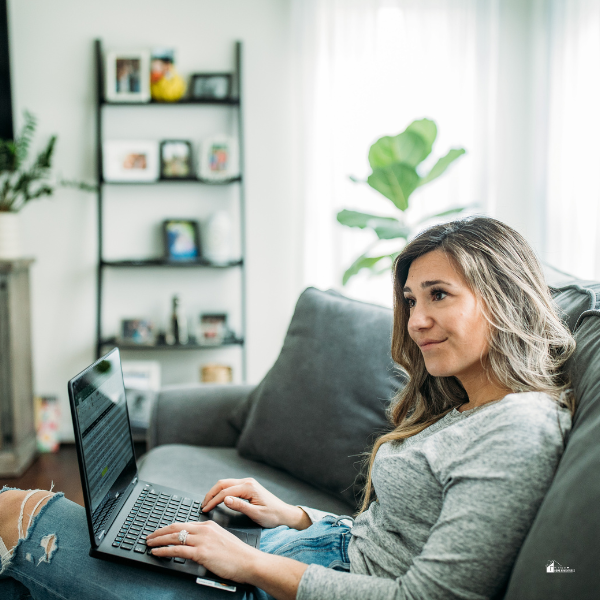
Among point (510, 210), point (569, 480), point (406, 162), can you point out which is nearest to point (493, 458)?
point (569, 480)

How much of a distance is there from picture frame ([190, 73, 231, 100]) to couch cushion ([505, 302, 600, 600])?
2591 millimetres

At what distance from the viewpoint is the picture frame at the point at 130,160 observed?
2932mm

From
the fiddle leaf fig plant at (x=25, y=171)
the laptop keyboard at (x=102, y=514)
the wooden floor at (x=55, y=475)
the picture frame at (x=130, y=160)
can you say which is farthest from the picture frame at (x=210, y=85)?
the laptop keyboard at (x=102, y=514)

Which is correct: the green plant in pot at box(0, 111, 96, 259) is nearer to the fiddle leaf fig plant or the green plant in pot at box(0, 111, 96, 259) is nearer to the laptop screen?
the fiddle leaf fig plant

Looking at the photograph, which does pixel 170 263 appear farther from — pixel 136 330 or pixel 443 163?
pixel 443 163

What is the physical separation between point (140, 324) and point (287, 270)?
2.76ft

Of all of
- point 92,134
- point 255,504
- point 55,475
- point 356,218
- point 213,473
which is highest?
point 92,134

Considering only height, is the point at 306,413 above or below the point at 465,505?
below

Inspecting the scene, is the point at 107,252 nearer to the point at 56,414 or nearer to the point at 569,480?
the point at 56,414

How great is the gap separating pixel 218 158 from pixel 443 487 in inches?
94.6

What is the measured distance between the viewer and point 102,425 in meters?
1.02

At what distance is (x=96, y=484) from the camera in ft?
3.14

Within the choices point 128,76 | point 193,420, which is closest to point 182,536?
point 193,420

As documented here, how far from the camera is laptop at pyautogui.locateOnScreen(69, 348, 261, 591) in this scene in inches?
35.6
